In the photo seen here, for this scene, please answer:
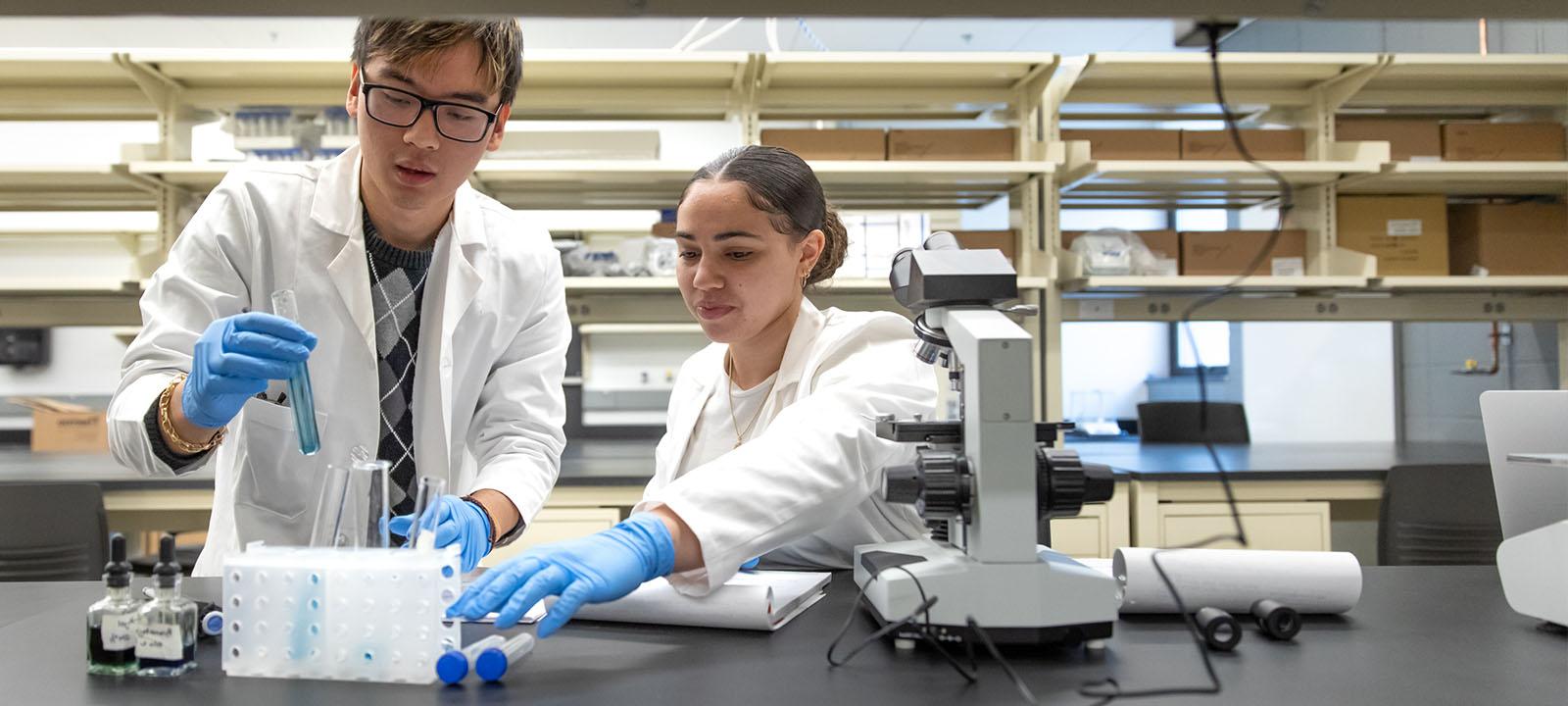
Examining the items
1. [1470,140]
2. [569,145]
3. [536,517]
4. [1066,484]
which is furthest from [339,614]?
[1470,140]

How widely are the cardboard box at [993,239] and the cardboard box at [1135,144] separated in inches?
13.6

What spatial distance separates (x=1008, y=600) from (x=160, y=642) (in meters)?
0.63

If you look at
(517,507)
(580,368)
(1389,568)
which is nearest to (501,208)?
(517,507)

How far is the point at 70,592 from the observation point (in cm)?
112

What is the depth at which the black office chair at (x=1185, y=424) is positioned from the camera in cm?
363

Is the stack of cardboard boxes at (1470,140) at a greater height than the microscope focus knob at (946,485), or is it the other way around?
the stack of cardboard boxes at (1470,140)

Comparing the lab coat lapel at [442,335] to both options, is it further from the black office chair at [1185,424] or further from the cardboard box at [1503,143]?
the cardboard box at [1503,143]

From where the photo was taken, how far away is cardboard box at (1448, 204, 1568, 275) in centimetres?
318

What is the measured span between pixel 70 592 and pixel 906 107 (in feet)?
9.14

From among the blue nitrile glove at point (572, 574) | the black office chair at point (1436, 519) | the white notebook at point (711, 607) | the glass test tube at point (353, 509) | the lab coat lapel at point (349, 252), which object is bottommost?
the black office chair at point (1436, 519)

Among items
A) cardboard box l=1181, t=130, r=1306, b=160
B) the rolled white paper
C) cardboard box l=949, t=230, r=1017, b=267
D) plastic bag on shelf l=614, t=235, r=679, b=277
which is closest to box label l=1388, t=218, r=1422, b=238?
cardboard box l=1181, t=130, r=1306, b=160

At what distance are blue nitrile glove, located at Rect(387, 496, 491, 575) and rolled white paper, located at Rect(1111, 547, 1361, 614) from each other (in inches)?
26.5

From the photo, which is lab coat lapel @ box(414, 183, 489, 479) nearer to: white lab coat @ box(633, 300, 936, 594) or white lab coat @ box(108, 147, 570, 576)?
white lab coat @ box(108, 147, 570, 576)

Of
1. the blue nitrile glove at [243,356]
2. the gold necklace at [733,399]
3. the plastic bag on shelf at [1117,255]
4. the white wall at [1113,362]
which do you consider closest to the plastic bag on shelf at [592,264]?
the plastic bag on shelf at [1117,255]
